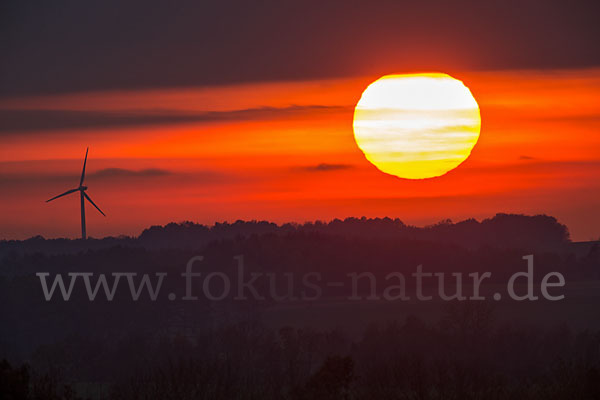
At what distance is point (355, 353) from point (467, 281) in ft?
251

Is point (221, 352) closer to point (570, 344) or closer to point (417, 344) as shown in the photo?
point (417, 344)

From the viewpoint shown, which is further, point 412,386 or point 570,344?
point 570,344

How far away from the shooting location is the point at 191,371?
72250 mm

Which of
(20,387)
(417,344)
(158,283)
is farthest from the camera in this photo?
(158,283)

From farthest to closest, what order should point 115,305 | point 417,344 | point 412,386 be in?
point 115,305 < point 417,344 < point 412,386

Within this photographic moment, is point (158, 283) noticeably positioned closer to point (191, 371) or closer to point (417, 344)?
point (417, 344)

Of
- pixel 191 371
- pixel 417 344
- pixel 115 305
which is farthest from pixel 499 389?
pixel 115 305

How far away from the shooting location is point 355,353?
397ft

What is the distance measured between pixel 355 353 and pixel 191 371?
5059 cm

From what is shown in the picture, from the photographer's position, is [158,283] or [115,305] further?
[158,283]

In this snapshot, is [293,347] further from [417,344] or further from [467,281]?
[467,281]

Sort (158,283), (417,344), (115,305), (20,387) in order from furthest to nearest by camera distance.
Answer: (158,283) < (115,305) < (417,344) < (20,387)

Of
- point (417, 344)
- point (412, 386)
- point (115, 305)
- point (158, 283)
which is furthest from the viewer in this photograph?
point (158, 283)

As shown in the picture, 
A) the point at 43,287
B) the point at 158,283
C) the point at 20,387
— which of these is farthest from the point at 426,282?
the point at 20,387
